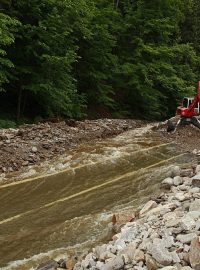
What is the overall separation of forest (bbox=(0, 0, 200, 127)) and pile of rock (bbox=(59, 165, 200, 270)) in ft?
31.4

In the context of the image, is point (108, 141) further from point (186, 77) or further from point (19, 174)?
point (186, 77)

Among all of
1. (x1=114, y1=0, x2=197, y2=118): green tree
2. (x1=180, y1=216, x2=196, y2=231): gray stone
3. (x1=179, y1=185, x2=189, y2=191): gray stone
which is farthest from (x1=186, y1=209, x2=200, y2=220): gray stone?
(x1=114, y1=0, x2=197, y2=118): green tree

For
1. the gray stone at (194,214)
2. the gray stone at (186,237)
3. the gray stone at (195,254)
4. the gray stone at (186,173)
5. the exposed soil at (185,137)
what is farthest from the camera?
the exposed soil at (185,137)

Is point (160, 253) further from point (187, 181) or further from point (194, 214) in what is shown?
point (187, 181)

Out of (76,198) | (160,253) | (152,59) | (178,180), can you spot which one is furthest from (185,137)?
(160,253)

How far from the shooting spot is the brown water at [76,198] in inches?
308

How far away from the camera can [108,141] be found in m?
17.2

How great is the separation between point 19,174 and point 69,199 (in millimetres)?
2354

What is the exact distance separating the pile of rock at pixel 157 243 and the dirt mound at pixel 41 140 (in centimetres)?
596

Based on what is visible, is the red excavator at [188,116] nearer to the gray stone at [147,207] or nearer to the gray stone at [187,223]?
the gray stone at [147,207]

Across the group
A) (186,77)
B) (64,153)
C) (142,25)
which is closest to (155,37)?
(142,25)

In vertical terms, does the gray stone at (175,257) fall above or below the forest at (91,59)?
below

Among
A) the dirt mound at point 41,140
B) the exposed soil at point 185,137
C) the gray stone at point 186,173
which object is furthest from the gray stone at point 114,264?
the exposed soil at point 185,137

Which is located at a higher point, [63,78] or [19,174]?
[63,78]
